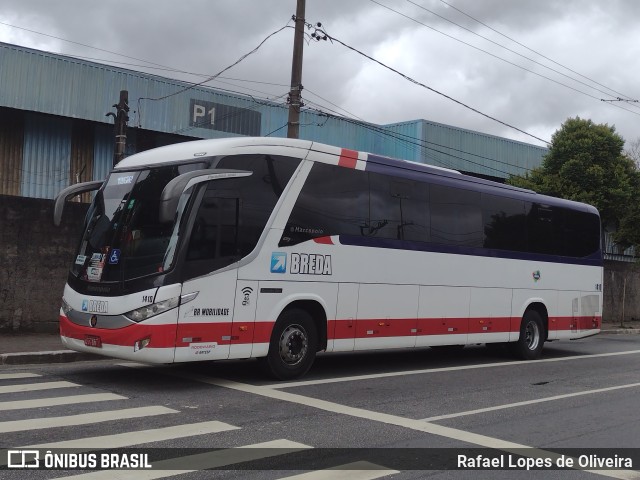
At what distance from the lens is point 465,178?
1377cm

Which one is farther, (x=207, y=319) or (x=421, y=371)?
(x=421, y=371)

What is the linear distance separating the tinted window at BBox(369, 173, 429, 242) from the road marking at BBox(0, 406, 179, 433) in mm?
4983

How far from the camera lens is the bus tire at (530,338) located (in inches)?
592

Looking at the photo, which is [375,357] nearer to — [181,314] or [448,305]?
[448,305]

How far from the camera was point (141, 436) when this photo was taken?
269 inches

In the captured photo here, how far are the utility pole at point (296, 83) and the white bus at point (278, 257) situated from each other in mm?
4390

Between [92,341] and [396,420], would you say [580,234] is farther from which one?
[92,341]

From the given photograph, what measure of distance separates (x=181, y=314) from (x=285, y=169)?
2666mm

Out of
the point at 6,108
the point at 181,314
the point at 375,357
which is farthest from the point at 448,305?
the point at 6,108

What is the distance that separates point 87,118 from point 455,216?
16587 mm

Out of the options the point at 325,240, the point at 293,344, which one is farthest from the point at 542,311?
the point at 293,344

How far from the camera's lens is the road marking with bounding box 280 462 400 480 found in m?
5.81

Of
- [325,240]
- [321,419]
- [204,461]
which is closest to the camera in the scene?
[204,461]

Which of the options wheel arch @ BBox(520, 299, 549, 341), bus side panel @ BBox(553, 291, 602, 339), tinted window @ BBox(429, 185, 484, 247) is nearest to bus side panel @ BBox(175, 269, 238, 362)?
tinted window @ BBox(429, 185, 484, 247)
